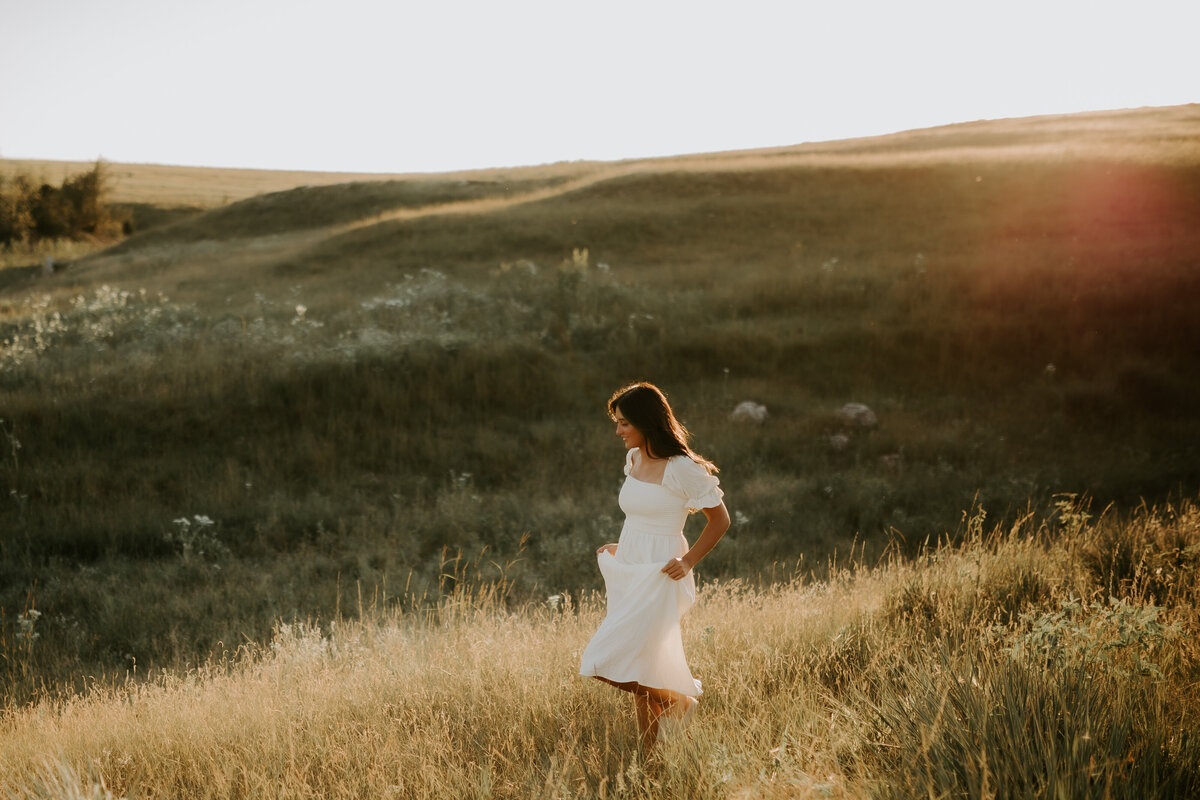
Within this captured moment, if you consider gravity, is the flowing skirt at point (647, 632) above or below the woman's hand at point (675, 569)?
below

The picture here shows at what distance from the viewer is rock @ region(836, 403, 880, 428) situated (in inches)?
539

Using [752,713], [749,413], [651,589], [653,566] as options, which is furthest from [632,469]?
[749,413]

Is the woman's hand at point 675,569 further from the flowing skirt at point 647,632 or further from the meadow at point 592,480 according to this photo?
the meadow at point 592,480

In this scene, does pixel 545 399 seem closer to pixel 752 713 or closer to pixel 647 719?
pixel 647 719

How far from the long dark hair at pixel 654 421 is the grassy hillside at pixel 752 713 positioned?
1.38 meters

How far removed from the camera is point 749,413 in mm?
14047

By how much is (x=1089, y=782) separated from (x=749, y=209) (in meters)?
28.9

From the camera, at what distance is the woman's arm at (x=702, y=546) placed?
392cm

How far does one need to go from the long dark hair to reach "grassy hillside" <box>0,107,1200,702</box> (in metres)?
4.84

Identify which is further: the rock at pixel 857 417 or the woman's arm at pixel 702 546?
the rock at pixel 857 417

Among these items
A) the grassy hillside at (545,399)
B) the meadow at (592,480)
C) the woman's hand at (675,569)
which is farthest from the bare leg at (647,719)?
the grassy hillside at (545,399)

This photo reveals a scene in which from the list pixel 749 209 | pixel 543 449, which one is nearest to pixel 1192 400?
pixel 543 449

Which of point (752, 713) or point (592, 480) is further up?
point (752, 713)

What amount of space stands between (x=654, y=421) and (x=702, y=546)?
0.73 metres
